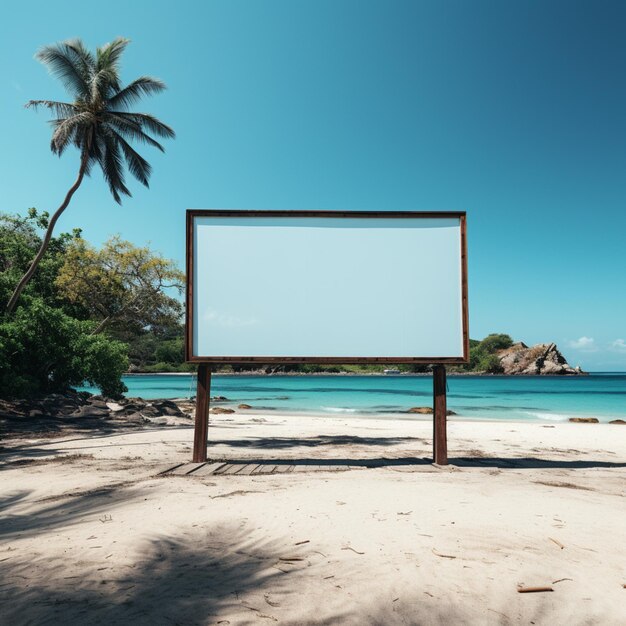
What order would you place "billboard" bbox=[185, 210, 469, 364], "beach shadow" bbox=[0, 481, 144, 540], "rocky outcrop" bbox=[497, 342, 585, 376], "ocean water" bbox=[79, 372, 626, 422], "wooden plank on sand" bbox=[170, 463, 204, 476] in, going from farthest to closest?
"rocky outcrop" bbox=[497, 342, 585, 376], "ocean water" bbox=[79, 372, 626, 422], "billboard" bbox=[185, 210, 469, 364], "wooden plank on sand" bbox=[170, 463, 204, 476], "beach shadow" bbox=[0, 481, 144, 540]

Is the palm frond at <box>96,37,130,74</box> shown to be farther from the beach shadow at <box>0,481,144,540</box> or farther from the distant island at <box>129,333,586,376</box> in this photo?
the distant island at <box>129,333,586,376</box>

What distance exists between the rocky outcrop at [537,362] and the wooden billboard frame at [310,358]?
130m

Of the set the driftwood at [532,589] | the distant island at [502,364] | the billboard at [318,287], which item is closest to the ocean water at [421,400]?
the billboard at [318,287]

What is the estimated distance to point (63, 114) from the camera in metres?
20.4

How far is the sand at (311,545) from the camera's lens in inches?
126

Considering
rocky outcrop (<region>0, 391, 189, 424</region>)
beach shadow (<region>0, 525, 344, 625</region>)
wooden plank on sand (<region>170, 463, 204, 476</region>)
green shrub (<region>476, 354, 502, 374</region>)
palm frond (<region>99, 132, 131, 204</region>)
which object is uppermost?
palm frond (<region>99, 132, 131, 204</region>)

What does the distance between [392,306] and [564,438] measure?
37.9 ft

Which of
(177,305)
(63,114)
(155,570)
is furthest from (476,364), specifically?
(155,570)

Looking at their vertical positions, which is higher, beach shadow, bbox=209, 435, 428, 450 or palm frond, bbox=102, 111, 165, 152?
palm frond, bbox=102, 111, 165, 152

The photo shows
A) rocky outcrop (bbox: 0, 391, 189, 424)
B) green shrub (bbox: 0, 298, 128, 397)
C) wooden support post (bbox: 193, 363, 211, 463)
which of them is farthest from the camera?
green shrub (bbox: 0, 298, 128, 397)

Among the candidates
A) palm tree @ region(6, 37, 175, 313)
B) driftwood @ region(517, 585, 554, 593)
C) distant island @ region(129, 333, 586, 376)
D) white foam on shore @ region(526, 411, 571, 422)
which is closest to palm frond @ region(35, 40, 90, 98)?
palm tree @ region(6, 37, 175, 313)

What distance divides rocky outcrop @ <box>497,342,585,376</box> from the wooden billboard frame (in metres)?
130

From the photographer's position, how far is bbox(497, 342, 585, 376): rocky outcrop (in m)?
123

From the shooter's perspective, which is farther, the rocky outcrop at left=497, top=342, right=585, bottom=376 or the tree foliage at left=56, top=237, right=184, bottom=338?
the rocky outcrop at left=497, top=342, right=585, bottom=376
